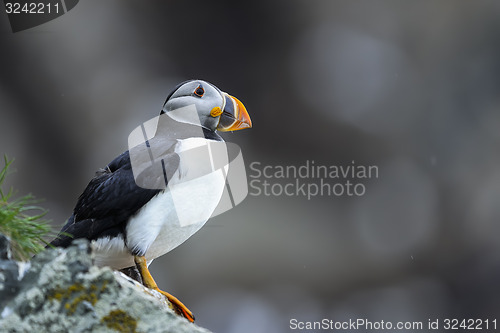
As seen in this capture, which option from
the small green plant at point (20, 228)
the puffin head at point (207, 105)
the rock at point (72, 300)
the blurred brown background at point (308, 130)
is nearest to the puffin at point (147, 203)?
the puffin head at point (207, 105)

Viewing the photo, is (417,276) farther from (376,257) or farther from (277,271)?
(277,271)

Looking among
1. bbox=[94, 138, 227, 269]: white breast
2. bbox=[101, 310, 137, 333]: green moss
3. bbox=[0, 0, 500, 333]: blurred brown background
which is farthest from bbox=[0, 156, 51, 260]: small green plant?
bbox=[0, 0, 500, 333]: blurred brown background

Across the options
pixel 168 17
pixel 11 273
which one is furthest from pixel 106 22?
pixel 11 273

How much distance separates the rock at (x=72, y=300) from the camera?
170cm

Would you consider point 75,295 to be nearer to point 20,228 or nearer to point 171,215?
point 20,228

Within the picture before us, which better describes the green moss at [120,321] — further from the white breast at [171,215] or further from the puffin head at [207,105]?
the puffin head at [207,105]

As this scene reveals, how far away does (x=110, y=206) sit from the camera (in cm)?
312

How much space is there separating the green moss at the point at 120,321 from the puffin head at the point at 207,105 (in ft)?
6.56

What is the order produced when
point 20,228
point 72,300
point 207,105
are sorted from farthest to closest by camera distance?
point 207,105 < point 20,228 < point 72,300

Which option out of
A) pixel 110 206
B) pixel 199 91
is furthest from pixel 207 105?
pixel 110 206

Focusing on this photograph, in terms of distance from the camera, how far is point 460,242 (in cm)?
803

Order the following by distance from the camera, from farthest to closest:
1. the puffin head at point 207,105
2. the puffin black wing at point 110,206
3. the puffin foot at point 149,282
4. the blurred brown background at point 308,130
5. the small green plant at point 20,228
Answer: the blurred brown background at point 308,130 < the puffin head at point 207,105 < the puffin black wing at point 110,206 < the puffin foot at point 149,282 < the small green plant at point 20,228

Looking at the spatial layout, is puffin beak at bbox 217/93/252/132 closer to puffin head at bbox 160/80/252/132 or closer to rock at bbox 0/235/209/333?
puffin head at bbox 160/80/252/132

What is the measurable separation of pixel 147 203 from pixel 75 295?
1421mm
